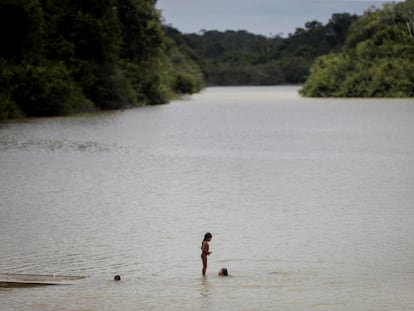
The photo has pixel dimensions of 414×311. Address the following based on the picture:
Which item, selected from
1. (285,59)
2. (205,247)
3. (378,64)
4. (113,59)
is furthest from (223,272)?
(285,59)

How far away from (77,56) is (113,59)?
2242mm

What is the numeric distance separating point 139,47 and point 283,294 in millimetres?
54028

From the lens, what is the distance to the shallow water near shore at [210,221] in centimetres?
1106

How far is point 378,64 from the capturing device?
235 ft

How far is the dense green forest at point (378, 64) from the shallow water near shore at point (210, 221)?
1320 inches

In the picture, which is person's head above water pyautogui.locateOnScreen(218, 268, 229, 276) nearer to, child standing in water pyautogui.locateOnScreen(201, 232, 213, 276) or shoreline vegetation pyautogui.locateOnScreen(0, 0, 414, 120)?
child standing in water pyautogui.locateOnScreen(201, 232, 213, 276)

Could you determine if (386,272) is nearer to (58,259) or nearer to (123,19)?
(58,259)

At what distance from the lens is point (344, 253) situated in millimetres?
14047

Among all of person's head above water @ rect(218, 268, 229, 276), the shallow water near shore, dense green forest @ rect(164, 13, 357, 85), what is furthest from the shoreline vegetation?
dense green forest @ rect(164, 13, 357, 85)

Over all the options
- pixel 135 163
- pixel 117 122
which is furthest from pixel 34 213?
pixel 117 122

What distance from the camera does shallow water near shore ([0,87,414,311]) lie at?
11.1 m

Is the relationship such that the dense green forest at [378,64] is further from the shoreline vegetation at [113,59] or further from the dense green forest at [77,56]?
the dense green forest at [77,56]

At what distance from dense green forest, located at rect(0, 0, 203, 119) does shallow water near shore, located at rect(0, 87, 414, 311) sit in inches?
428

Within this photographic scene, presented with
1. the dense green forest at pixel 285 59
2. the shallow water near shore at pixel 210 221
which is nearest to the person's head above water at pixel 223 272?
the shallow water near shore at pixel 210 221
